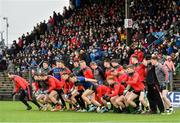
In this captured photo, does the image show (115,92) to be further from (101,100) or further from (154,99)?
(154,99)

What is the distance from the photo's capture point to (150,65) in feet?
72.3

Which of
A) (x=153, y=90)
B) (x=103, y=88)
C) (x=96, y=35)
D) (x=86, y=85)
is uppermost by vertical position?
(x=96, y=35)

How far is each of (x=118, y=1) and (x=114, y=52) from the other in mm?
12009

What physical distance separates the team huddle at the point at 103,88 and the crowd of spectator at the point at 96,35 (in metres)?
5.23

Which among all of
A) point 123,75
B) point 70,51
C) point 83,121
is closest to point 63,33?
point 70,51

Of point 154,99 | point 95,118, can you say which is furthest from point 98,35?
point 95,118

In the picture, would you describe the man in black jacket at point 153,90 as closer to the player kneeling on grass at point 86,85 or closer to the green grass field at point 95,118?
the green grass field at point 95,118

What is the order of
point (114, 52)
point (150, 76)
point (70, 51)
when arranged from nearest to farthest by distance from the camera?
point (150, 76), point (114, 52), point (70, 51)

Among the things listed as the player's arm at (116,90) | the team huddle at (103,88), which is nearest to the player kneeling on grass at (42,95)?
the team huddle at (103,88)

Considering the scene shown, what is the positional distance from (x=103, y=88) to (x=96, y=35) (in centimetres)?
1686

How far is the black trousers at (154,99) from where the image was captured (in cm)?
2212

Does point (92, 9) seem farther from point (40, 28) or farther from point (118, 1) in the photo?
point (40, 28)

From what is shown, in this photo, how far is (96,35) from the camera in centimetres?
4050

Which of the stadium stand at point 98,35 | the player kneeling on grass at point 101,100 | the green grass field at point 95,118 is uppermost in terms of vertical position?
the stadium stand at point 98,35
